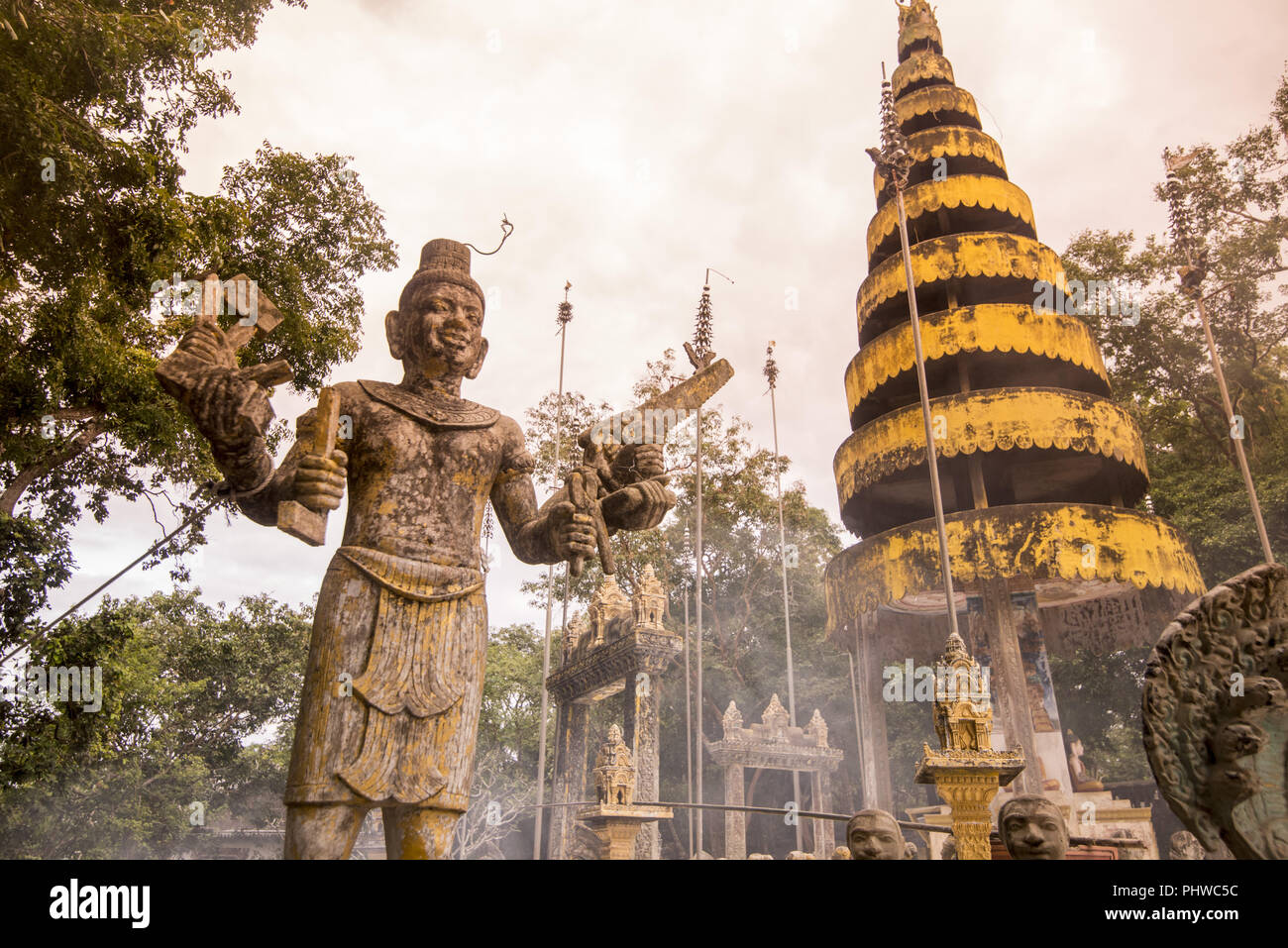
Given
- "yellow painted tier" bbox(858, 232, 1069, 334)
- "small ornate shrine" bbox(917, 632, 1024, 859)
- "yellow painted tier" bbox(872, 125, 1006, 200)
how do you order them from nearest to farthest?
1. "small ornate shrine" bbox(917, 632, 1024, 859)
2. "yellow painted tier" bbox(858, 232, 1069, 334)
3. "yellow painted tier" bbox(872, 125, 1006, 200)

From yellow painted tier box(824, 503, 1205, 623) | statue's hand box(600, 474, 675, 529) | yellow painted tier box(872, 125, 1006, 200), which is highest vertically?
yellow painted tier box(872, 125, 1006, 200)

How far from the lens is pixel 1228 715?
3211 mm

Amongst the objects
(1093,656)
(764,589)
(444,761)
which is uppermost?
(764,589)

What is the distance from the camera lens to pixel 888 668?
22.4 m

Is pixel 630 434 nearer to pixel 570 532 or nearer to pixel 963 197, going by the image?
pixel 570 532

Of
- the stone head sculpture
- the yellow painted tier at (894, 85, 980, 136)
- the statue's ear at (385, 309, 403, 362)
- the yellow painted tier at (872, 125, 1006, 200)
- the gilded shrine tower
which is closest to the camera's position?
the stone head sculpture

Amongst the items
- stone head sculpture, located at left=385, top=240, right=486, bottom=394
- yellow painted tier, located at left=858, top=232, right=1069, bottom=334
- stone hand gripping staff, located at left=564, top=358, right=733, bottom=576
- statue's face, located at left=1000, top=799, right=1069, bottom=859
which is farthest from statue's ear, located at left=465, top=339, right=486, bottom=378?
yellow painted tier, located at left=858, top=232, right=1069, bottom=334

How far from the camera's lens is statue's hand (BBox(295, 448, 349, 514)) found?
10.6ft

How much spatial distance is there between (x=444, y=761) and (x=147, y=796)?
26415 millimetres

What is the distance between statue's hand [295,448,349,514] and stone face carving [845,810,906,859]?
3560 mm

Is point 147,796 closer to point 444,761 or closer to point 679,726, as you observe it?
point 679,726

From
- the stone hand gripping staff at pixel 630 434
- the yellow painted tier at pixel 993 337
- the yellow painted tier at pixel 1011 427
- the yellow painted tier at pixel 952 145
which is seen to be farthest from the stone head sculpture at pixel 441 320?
the yellow painted tier at pixel 952 145

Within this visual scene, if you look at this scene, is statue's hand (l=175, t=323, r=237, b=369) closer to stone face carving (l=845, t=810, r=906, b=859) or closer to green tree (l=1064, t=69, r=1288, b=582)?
stone face carving (l=845, t=810, r=906, b=859)
